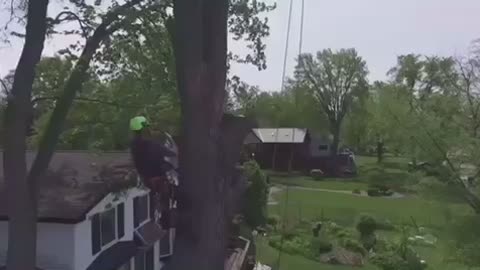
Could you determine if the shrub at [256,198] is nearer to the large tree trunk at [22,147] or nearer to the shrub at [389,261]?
the shrub at [389,261]

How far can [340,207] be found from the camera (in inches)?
1578

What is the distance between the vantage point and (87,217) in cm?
1360

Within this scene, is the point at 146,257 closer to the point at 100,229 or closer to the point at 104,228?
the point at 104,228

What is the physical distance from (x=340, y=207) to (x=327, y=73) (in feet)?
97.1

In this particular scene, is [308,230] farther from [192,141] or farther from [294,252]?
[192,141]

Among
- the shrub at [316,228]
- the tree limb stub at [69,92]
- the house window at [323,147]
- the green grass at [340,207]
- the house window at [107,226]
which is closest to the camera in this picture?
the tree limb stub at [69,92]

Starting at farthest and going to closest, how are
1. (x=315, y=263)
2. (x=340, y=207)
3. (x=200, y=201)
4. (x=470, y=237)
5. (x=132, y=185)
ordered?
1. (x=340, y=207)
2. (x=315, y=263)
3. (x=470, y=237)
4. (x=132, y=185)
5. (x=200, y=201)

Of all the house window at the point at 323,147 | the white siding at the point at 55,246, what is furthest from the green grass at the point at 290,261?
the house window at the point at 323,147

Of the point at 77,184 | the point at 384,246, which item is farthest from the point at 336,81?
the point at 77,184

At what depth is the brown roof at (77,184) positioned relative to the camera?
13220 millimetres

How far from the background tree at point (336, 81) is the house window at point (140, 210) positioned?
47088 millimetres

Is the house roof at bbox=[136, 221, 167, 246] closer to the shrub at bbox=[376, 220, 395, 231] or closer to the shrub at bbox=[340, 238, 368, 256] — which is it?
the shrub at bbox=[340, 238, 368, 256]

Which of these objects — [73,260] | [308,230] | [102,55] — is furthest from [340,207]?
[102,55]

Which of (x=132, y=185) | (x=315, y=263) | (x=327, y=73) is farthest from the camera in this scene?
(x=327, y=73)
